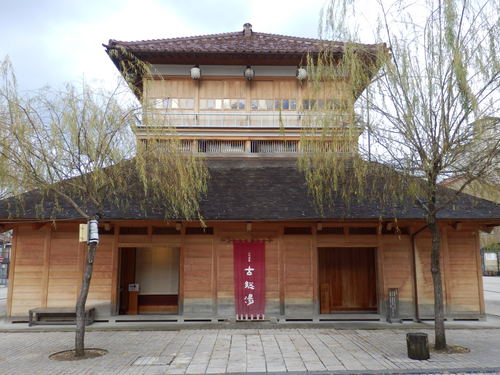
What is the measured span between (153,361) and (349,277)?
28.8ft

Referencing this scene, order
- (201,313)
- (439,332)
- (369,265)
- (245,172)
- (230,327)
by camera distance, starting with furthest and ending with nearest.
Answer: (369,265) < (245,172) < (201,313) < (230,327) < (439,332)

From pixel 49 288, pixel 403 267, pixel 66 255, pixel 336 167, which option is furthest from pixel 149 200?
pixel 403 267

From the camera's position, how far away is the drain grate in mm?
7652

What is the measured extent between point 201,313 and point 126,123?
5991mm

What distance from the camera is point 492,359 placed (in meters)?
7.73

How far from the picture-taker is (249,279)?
11.9 m

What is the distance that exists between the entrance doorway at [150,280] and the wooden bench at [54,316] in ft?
8.51

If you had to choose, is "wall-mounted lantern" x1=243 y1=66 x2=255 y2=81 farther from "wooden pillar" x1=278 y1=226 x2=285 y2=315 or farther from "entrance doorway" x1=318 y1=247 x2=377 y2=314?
"entrance doorway" x1=318 y1=247 x2=377 y2=314

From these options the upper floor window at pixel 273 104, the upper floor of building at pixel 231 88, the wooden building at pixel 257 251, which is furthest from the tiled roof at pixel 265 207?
the upper floor window at pixel 273 104

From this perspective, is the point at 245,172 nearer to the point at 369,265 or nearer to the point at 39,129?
the point at 369,265

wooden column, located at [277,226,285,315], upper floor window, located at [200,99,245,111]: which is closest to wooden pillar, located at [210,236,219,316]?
wooden column, located at [277,226,285,315]

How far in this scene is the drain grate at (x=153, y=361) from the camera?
7.65 metres

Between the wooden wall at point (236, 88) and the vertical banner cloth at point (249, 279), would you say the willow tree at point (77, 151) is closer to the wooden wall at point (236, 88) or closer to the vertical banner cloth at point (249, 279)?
the vertical banner cloth at point (249, 279)

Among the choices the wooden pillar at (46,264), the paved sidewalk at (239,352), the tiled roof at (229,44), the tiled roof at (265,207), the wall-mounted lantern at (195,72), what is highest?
the tiled roof at (229,44)
